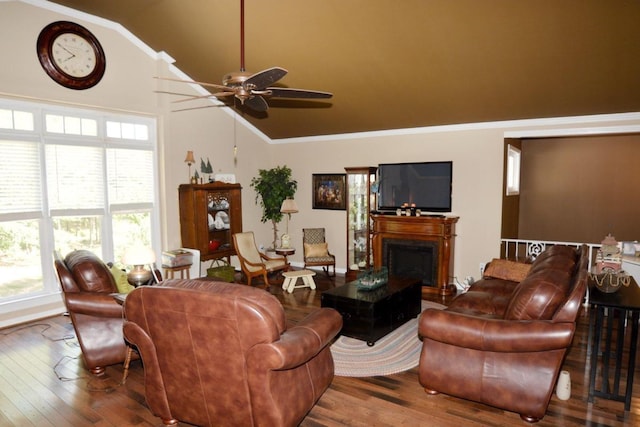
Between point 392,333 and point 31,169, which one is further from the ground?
point 31,169

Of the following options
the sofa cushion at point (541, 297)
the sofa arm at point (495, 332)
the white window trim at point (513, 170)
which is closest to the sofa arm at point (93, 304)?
the sofa arm at point (495, 332)

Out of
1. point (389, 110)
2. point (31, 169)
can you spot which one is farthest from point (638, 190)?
point (31, 169)

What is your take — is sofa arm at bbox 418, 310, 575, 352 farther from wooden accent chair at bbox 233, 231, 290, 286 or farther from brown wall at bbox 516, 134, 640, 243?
brown wall at bbox 516, 134, 640, 243

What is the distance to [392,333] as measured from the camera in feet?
14.7

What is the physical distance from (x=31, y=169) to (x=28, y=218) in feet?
2.04

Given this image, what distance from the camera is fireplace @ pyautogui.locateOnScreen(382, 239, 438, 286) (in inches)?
240

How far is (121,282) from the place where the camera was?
13.2 feet

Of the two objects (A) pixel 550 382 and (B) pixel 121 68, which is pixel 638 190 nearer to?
(A) pixel 550 382

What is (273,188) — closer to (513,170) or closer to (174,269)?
(174,269)

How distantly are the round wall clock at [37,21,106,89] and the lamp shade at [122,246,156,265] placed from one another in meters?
2.93

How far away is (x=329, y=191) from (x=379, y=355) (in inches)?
161

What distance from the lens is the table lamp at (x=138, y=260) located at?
137 inches

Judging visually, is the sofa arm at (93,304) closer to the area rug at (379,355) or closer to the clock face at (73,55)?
the area rug at (379,355)

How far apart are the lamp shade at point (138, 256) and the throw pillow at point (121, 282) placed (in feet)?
1.84
